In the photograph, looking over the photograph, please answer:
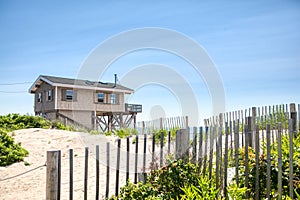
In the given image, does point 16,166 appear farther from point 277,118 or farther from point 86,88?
point 86,88

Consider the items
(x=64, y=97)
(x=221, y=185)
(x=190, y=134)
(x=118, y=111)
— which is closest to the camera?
(x=221, y=185)

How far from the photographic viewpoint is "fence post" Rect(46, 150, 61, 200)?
4.98 metres

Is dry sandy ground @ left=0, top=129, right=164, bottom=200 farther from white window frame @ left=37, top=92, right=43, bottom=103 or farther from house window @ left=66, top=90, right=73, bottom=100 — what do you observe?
white window frame @ left=37, top=92, right=43, bottom=103

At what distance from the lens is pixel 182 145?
664 centimetres

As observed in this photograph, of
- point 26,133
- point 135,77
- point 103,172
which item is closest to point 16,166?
point 103,172

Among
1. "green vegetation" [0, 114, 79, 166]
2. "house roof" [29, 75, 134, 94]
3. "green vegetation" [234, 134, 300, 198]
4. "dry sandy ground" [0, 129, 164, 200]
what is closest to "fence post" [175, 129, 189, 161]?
"dry sandy ground" [0, 129, 164, 200]

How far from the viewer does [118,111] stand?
33812 millimetres

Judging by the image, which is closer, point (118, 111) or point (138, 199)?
point (138, 199)

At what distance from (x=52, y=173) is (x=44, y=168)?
6188mm

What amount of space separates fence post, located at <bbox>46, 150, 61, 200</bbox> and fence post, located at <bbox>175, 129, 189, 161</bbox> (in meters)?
2.44

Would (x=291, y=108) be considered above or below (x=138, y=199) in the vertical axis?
above

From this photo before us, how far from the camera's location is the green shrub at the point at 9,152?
11234 millimetres

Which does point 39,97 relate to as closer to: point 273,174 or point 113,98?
point 113,98

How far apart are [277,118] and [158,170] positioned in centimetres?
928
